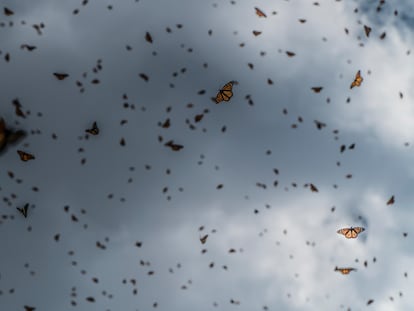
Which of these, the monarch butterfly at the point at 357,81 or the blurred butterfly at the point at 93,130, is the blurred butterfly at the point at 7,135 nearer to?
the blurred butterfly at the point at 93,130

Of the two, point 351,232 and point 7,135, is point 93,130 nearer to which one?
point 7,135

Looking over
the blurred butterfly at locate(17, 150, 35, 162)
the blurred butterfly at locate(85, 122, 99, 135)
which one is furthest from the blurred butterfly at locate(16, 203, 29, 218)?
A: the blurred butterfly at locate(85, 122, 99, 135)

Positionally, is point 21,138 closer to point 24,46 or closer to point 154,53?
point 24,46

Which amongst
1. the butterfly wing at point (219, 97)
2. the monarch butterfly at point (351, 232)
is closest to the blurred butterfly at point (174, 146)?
the butterfly wing at point (219, 97)

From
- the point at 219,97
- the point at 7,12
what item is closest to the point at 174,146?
the point at 219,97

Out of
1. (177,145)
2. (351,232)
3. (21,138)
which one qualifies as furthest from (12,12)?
(351,232)

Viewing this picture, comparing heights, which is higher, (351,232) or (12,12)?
(12,12)
